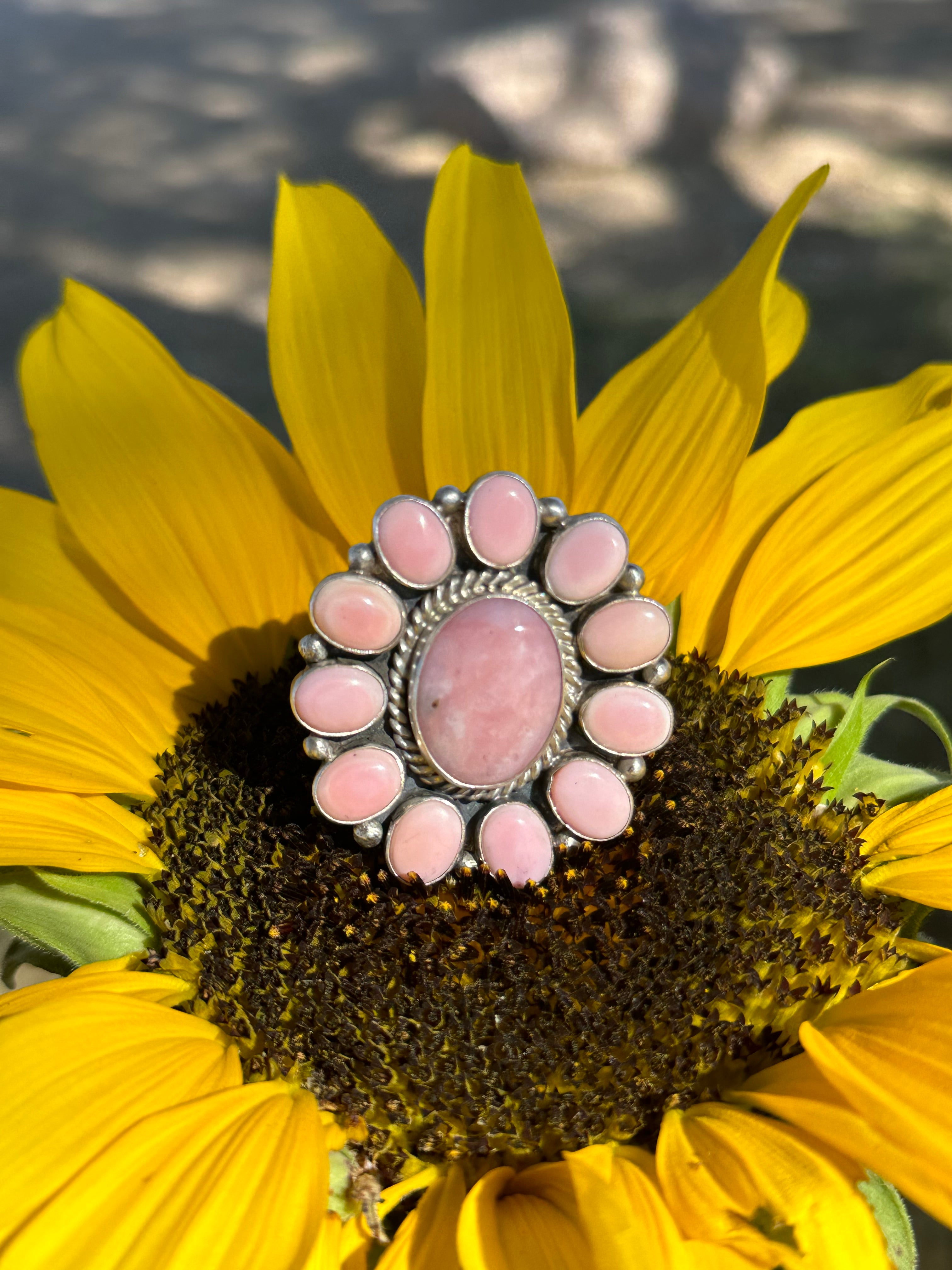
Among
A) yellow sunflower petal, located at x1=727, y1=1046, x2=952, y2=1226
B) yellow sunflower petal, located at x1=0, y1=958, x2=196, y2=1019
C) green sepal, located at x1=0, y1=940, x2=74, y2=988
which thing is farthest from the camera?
green sepal, located at x1=0, y1=940, x2=74, y2=988

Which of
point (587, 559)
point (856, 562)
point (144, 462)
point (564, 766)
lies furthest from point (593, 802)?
point (144, 462)

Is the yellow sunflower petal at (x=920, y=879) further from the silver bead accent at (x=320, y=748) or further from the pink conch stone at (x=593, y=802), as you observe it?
the silver bead accent at (x=320, y=748)

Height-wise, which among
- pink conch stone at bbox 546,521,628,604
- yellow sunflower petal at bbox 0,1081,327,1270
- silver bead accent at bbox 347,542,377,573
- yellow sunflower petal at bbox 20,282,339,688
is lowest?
yellow sunflower petal at bbox 0,1081,327,1270

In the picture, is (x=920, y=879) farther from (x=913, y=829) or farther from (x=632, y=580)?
(x=632, y=580)

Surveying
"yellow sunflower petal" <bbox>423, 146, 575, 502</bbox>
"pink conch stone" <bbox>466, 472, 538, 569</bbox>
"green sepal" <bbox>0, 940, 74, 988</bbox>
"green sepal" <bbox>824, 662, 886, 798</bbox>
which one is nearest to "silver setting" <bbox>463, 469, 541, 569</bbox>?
"pink conch stone" <bbox>466, 472, 538, 569</bbox>

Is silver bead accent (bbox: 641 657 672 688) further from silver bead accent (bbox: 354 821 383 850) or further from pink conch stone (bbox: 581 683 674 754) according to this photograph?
silver bead accent (bbox: 354 821 383 850)

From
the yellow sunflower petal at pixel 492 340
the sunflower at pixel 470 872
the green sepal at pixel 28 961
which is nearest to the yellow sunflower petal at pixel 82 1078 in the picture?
the sunflower at pixel 470 872

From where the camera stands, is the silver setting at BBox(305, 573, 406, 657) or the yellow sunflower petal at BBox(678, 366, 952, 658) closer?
the silver setting at BBox(305, 573, 406, 657)
